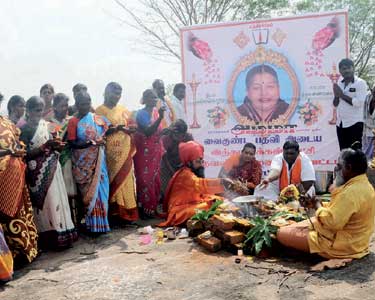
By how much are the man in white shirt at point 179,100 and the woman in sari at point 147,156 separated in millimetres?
1233

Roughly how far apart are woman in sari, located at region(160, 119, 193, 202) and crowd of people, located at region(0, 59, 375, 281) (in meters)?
0.02

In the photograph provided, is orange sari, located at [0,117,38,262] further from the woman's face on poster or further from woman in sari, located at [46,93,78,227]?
the woman's face on poster

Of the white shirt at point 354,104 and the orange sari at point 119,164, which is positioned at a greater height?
the white shirt at point 354,104

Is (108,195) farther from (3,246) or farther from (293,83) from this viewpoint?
(293,83)

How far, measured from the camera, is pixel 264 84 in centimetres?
764

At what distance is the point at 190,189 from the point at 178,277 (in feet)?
6.47

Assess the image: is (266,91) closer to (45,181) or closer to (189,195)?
(189,195)

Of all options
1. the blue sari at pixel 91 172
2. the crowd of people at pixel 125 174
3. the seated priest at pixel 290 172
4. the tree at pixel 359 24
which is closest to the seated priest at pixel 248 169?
the crowd of people at pixel 125 174

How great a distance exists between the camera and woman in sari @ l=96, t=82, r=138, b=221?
620 centimetres

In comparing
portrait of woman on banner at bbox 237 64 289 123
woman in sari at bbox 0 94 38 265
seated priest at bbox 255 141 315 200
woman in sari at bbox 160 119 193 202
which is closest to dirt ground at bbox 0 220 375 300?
woman in sari at bbox 0 94 38 265

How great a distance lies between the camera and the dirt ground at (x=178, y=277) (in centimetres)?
380

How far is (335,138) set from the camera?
745 cm

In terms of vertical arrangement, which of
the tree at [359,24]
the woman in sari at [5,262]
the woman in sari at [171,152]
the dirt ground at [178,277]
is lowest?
the dirt ground at [178,277]

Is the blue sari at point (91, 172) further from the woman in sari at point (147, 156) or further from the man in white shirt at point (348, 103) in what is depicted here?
the man in white shirt at point (348, 103)
